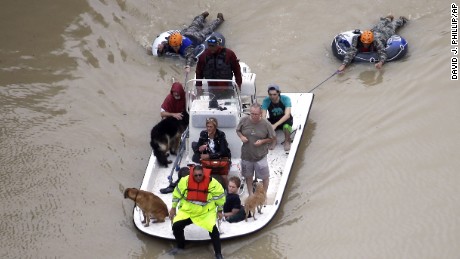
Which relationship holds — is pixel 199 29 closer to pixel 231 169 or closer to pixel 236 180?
pixel 231 169

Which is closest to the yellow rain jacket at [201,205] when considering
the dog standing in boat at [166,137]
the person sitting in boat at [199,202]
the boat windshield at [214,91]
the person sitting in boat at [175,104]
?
the person sitting in boat at [199,202]

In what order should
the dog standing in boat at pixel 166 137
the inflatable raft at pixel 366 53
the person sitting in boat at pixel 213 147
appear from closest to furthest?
the person sitting in boat at pixel 213 147
the dog standing in boat at pixel 166 137
the inflatable raft at pixel 366 53

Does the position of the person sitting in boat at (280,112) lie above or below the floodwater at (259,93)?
above

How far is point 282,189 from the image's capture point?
1027 cm

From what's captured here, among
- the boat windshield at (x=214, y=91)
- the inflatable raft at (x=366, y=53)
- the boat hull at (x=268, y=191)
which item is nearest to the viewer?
the boat hull at (x=268, y=191)

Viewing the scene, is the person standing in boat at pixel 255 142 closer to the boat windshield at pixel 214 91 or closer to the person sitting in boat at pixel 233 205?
the person sitting in boat at pixel 233 205

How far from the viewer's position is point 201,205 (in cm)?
906

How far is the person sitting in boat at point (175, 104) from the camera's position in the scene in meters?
11.2

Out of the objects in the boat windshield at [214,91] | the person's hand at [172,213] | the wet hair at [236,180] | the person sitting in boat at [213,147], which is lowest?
the wet hair at [236,180]

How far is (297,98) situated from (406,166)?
2.44 metres

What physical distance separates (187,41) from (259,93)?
6.55 feet

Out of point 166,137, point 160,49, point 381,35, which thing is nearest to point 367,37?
point 381,35

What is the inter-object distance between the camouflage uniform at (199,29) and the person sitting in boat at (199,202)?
5.93m

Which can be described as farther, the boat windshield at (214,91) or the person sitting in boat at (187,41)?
the person sitting in boat at (187,41)
